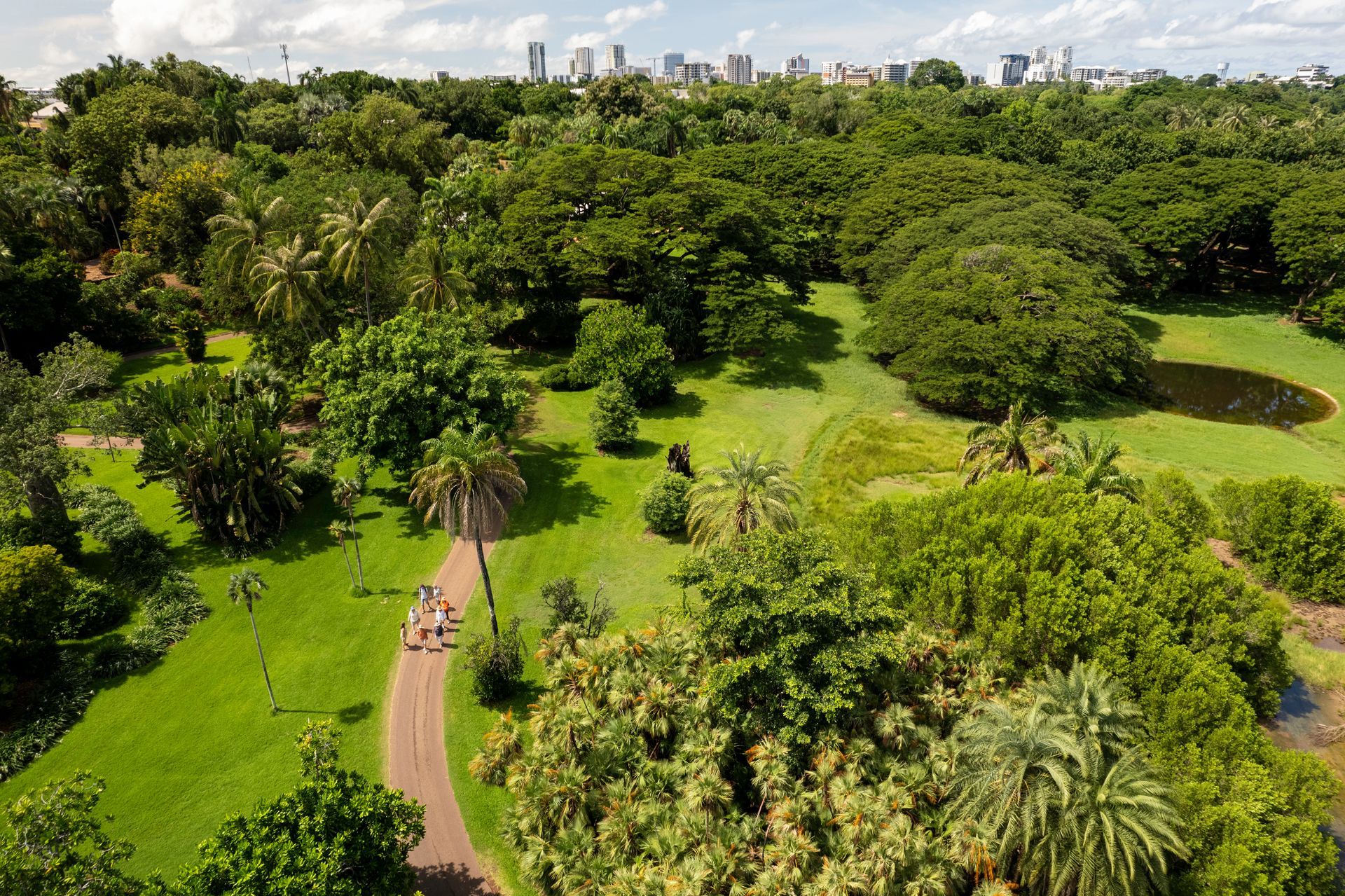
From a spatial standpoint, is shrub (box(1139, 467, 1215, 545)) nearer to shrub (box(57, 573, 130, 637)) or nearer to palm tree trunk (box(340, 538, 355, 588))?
palm tree trunk (box(340, 538, 355, 588))

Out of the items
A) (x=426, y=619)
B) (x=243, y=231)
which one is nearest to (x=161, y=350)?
(x=243, y=231)

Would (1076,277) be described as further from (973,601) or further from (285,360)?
(285,360)

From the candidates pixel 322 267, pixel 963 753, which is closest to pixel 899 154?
pixel 322 267

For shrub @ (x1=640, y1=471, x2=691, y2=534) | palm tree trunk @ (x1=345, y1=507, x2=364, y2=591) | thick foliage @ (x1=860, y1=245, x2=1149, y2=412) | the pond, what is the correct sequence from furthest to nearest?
1. the pond
2. thick foliage @ (x1=860, y1=245, x2=1149, y2=412)
3. shrub @ (x1=640, y1=471, x2=691, y2=534)
4. palm tree trunk @ (x1=345, y1=507, x2=364, y2=591)

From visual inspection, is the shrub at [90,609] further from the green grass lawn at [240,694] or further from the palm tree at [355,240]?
the palm tree at [355,240]

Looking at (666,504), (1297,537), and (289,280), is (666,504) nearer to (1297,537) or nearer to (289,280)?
(289,280)

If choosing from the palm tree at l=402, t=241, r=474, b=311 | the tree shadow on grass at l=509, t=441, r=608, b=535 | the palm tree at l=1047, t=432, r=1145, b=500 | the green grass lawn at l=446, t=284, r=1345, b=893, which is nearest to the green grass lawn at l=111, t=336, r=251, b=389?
the palm tree at l=402, t=241, r=474, b=311
